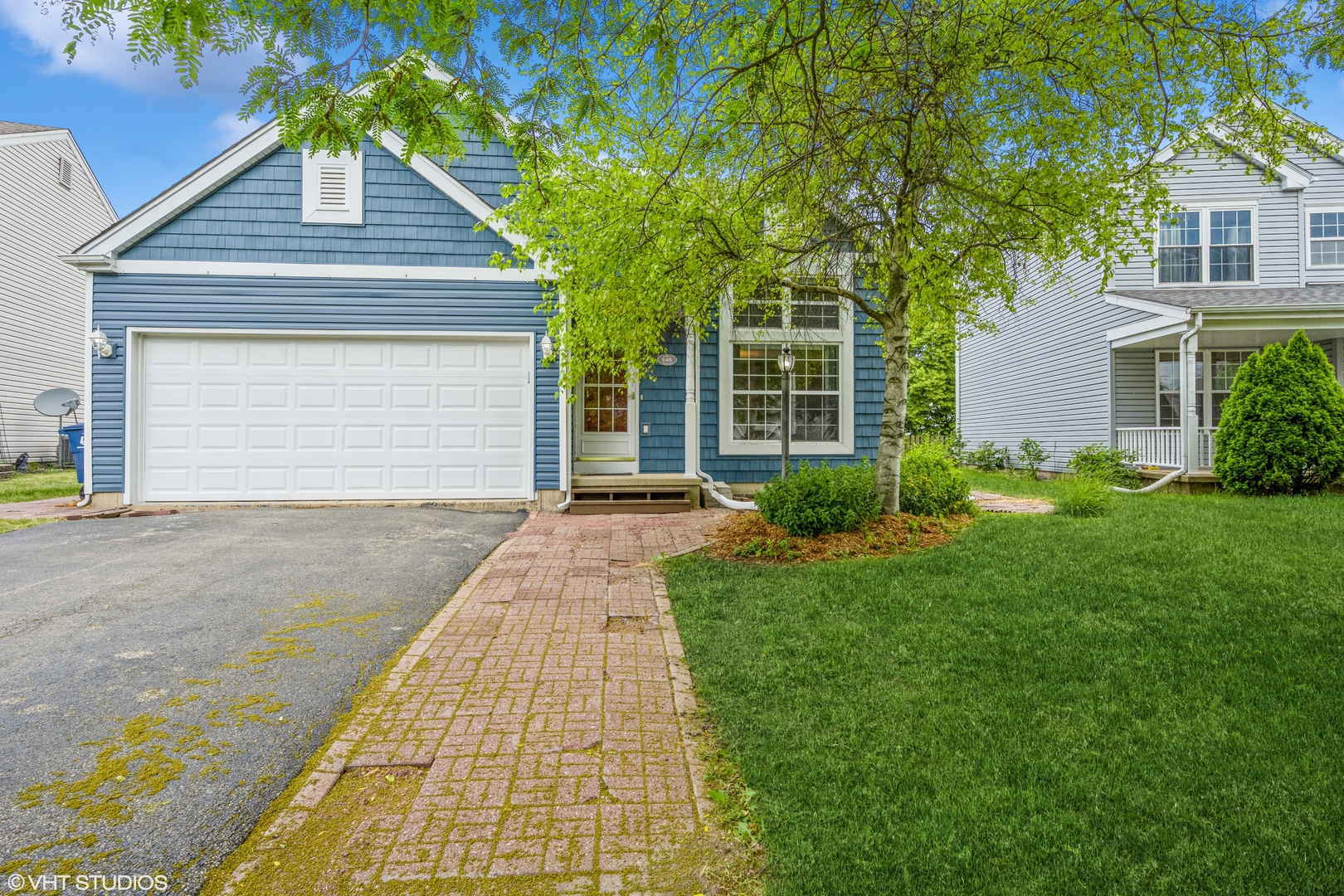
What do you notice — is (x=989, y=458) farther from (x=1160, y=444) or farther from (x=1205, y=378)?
(x=1160, y=444)

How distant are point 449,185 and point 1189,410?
40.3 feet

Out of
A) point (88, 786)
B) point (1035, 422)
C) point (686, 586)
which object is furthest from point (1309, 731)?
point (1035, 422)

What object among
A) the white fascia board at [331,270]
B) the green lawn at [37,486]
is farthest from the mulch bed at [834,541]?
the green lawn at [37,486]

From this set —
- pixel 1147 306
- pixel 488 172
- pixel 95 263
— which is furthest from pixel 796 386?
pixel 95 263

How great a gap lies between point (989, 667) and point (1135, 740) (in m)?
0.85

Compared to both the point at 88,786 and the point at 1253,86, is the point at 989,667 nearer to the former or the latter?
the point at 88,786

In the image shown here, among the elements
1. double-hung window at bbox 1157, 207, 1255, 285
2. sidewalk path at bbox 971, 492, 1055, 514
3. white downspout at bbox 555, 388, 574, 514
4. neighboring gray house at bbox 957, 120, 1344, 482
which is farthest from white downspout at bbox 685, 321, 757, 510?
double-hung window at bbox 1157, 207, 1255, 285

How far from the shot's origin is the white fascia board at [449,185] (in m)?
9.87

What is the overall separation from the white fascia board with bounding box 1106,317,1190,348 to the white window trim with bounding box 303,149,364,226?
12746mm

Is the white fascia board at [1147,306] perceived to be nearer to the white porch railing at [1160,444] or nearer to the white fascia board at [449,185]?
the white porch railing at [1160,444]

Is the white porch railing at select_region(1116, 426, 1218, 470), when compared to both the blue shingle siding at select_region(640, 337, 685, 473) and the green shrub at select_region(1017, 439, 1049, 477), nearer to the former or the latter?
the green shrub at select_region(1017, 439, 1049, 477)

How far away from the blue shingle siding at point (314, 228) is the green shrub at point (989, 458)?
44.8ft

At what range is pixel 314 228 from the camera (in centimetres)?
988

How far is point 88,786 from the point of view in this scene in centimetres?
258
